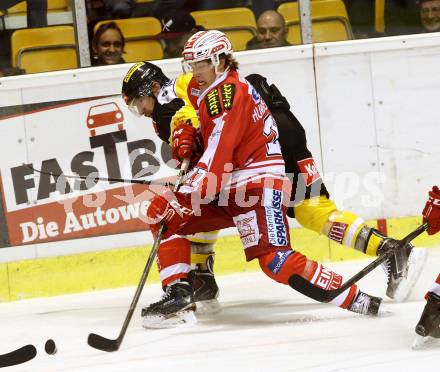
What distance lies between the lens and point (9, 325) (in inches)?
186

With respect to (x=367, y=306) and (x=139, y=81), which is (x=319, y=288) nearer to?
(x=367, y=306)

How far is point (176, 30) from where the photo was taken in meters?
5.55

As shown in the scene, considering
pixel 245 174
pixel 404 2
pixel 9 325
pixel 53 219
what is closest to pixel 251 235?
pixel 245 174

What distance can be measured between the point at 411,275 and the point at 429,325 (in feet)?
3.24

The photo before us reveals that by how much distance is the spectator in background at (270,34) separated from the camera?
555 cm

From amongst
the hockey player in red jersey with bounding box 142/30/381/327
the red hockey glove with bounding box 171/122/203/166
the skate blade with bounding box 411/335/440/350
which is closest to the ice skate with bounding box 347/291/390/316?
the hockey player in red jersey with bounding box 142/30/381/327

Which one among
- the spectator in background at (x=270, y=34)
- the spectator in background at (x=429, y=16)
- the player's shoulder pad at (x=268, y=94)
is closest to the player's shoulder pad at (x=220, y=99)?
the player's shoulder pad at (x=268, y=94)

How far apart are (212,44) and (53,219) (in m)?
1.70

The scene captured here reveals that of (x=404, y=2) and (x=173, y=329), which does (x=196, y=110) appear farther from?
(x=404, y=2)

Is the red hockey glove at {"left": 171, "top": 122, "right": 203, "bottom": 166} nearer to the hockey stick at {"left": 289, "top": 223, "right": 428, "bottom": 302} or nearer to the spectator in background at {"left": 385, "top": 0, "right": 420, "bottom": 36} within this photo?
Answer: the hockey stick at {"left": 289, "top": 223, "right": 428, "bottom": 302}

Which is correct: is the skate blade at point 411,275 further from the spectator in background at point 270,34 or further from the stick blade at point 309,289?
the spectator in background at point 270,34

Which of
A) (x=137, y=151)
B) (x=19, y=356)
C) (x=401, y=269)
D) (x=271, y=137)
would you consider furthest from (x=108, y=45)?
(x=19, y=356)

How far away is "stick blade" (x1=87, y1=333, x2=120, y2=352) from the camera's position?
3.79 meters

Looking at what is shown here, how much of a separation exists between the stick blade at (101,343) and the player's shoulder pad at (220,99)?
928 millimetres
